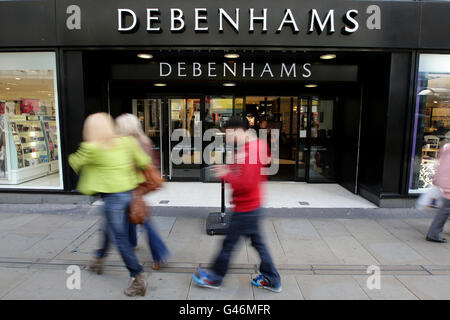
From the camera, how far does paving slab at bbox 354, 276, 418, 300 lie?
3.04m

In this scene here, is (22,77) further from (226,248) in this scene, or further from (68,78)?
(226,248)

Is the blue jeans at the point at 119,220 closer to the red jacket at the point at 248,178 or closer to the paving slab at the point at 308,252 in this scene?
the red jacket at the point at 248,178

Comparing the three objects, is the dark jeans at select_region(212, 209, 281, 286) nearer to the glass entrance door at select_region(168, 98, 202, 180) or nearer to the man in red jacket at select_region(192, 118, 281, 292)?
the man in red jacket at select_region(192, 118, 281, 292)

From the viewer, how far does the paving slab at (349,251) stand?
3.83 metres

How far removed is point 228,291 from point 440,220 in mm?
3267

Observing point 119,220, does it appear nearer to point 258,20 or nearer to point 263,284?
point 263,284

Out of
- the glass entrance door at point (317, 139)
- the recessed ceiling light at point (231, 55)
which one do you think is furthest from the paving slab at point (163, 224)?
the glass entrance door at point (317, 139)

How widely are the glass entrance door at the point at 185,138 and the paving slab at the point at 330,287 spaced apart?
5060 mm

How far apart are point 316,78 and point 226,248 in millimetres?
5008

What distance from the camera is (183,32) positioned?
18.2ft

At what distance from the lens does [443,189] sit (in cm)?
424

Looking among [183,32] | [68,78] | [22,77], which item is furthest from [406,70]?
[22,77]

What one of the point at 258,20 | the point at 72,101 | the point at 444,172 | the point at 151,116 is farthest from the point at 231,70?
Answer: the point at 444,172

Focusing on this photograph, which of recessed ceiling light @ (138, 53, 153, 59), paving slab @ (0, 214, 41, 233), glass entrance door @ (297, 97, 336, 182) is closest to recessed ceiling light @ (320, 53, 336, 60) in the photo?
glass entrance door @ (297, 97, 336, 182)
